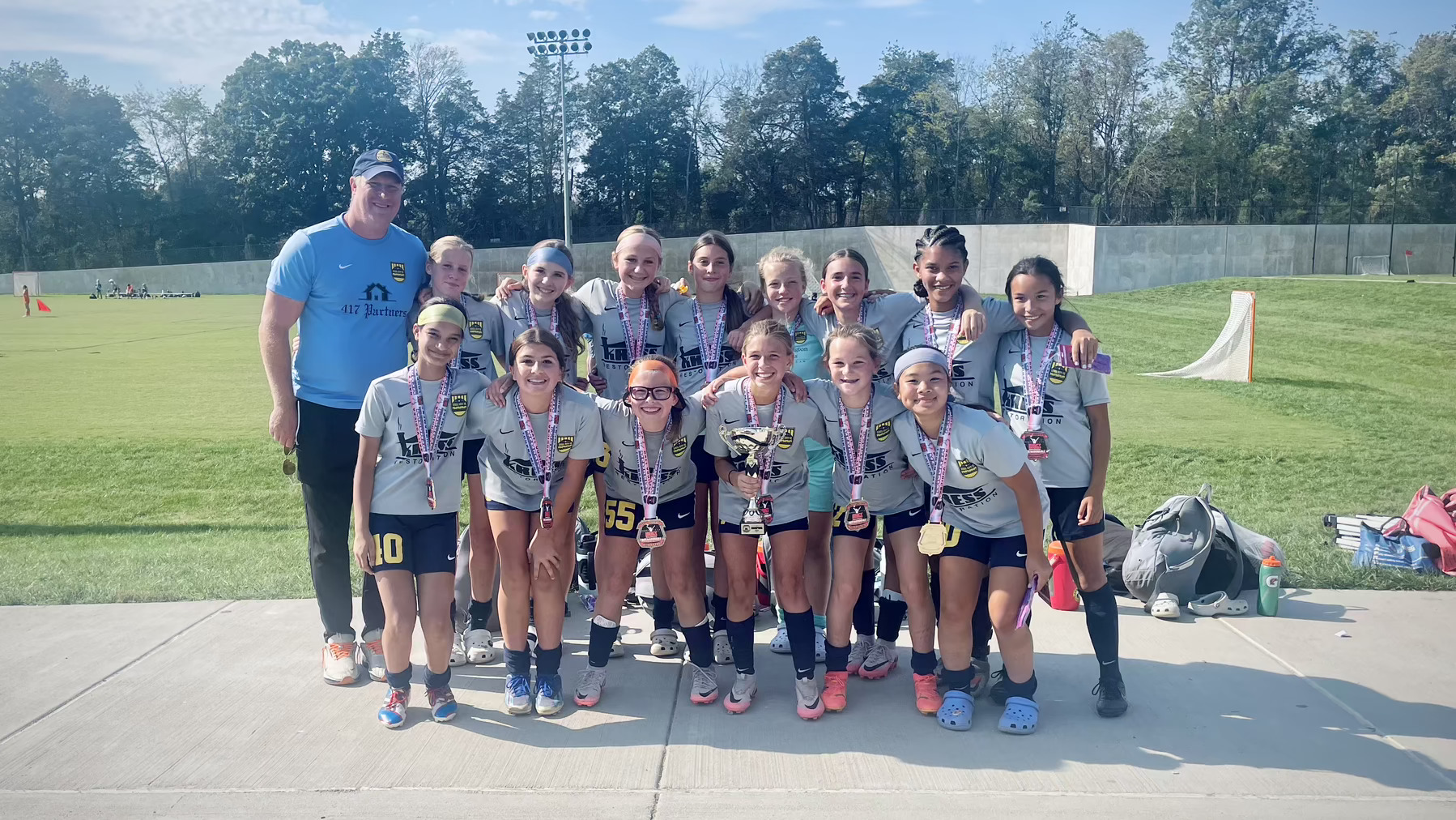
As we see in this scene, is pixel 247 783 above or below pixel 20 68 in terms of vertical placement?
below

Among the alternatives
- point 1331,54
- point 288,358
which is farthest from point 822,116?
point 288,358

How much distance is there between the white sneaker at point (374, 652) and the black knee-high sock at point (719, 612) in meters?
1.52

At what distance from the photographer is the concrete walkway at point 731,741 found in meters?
3.45

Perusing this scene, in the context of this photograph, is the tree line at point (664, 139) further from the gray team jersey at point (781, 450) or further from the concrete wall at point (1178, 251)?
the gray team jersey at point (781, 450)

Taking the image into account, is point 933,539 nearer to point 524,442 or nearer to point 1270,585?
point 524,442

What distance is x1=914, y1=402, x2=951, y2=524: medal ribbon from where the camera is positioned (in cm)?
398

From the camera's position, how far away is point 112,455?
10211mm

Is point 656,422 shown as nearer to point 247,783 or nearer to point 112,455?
point 247,783

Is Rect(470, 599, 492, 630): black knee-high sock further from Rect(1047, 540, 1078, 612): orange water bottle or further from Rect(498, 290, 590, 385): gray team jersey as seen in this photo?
Rect(1047, 540, 1078, 612): orange water bottle

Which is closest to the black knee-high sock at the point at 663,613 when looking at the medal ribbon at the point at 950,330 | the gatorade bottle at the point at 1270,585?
the medal ribbon at the point at 950,330

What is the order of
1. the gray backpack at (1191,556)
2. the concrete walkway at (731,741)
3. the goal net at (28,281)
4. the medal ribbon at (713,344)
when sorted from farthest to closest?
the goal net at (28,281), the gray backpack at (1191,556), the medal ribbon at (713,344), the concrete walkway at (731,741)

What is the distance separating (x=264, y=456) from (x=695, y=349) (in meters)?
6.91

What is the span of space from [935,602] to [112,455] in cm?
916

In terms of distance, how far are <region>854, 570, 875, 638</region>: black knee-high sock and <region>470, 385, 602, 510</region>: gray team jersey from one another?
4.52ft
